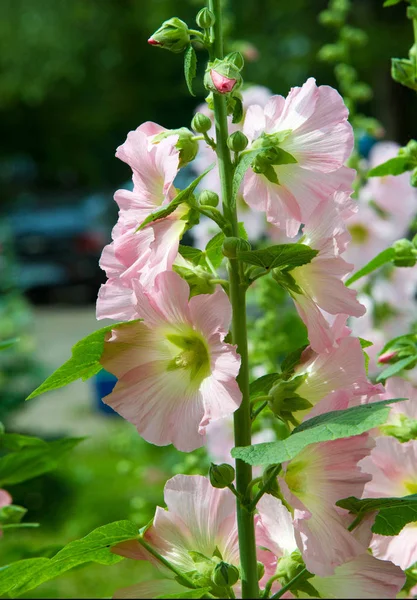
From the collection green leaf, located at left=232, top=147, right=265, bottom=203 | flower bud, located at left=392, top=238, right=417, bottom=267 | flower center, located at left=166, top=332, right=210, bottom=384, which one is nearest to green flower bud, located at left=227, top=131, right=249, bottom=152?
green leaf, located at left=232, top=147, right=265, bottom=203

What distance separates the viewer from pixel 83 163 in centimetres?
1578

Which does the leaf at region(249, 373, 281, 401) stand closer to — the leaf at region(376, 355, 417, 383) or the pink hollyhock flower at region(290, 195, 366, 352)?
the pink hollyhock flower at region(290, 195, 366, 352)

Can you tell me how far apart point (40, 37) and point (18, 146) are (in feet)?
18.3

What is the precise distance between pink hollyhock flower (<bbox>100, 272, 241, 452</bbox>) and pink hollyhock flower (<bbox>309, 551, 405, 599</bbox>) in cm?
15

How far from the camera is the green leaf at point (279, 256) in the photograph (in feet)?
2.19

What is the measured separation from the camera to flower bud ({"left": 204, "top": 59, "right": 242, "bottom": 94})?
0.68 m

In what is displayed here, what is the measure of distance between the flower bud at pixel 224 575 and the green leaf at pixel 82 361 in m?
0.16

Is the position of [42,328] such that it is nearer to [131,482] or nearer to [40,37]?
[40,37]

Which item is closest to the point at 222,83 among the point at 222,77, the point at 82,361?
the point at 222,77

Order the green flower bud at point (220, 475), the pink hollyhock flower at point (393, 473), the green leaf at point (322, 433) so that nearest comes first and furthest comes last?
the green leaf at point (322, 433) → the green flower bud at point (220, 475) → the pink hollyhock flower at point (393, 473)

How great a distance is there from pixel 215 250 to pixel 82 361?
0.16 m

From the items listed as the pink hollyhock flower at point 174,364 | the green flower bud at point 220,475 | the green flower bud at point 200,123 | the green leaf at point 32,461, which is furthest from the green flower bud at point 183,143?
the green leaf at point 32,461

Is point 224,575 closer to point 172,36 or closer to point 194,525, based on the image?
point 194,525

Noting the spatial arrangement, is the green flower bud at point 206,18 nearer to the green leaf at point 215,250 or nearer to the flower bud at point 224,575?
the green leaf at point 215,250
